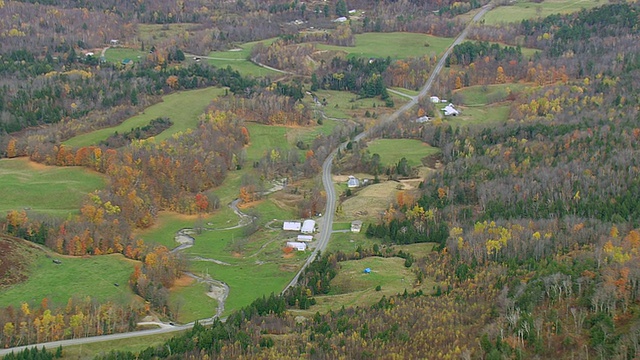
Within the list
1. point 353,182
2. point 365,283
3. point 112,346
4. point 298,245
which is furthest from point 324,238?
point 112,346

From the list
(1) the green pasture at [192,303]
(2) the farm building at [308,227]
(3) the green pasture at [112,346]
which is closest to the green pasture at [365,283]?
(1) the green pasture at [192,303]

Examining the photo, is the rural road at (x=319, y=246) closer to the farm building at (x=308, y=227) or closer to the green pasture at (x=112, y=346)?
the green pasture at (x=112, y=346)

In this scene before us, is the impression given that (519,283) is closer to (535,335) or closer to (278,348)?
(535,335)

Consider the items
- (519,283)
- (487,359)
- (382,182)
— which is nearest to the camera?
(487,359)

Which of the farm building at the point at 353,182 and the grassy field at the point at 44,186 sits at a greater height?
the grassy field at the point at 44,186

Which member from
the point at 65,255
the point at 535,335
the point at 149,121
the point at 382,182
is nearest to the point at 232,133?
the point at 149,121

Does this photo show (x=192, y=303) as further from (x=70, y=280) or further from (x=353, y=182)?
(x=353, y=182)
